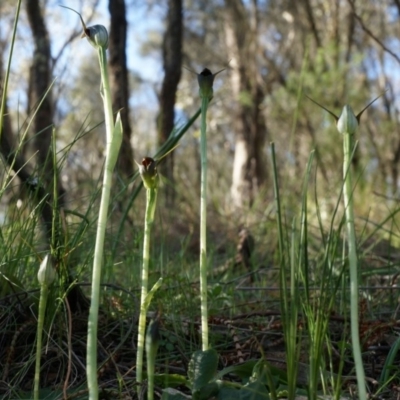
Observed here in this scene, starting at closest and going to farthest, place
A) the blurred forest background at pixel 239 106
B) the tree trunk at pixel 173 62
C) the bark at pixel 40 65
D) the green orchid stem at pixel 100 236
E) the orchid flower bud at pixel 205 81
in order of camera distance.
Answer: the green orchid stem at pixel 100 236 < the orchid flower bud at pixel 205 81 < the blurred forest background at pixel 239 106 < the bark at pixel 40 65 < the tree trunk at pixel 173 62

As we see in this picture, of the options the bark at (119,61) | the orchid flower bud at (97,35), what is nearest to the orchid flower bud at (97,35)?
the orchid flower bud at (97,35)

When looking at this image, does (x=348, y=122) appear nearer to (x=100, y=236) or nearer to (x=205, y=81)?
(x=205, y=81)

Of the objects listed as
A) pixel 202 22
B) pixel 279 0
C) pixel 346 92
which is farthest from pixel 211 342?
pixel 202 22

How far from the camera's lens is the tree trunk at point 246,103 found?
10883 millimetres

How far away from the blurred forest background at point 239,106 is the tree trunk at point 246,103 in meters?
0.02

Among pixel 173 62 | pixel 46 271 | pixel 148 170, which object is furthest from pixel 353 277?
pixel 173 62

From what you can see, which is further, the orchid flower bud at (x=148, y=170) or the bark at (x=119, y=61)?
the bark at (x=119, y=61)

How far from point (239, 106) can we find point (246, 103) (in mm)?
826

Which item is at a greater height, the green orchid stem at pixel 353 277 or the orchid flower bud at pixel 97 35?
the orchid flower bud at pixel 97 35

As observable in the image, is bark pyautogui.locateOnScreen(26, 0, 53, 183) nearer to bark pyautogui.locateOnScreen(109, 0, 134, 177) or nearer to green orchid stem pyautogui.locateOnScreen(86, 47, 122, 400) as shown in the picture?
bark pyautogui.locateOnScreen(109, 0, 134, 177)

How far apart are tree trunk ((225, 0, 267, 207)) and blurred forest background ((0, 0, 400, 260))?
24 millimetres

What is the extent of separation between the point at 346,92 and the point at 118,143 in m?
8.56

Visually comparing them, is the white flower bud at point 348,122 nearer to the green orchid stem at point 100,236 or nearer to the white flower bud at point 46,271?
the green orchid stem at point 100,236

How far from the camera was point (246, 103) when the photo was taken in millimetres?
10836
